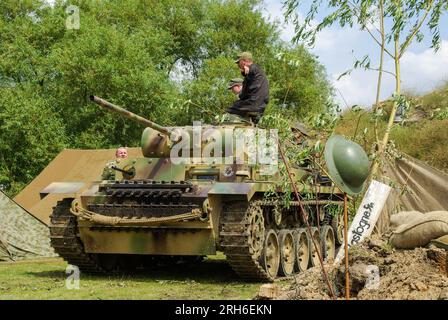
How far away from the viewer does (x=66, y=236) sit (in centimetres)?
1038

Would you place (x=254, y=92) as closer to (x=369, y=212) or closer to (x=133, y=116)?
(x=133, y=116)

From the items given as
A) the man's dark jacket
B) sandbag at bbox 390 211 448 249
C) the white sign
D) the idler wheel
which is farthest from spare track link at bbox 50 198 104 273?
sandbag at bbox 390 211 448 249

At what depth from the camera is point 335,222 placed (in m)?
14.4

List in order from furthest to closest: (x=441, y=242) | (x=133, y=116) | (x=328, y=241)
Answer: (x=328, y=241) → (x=133, y=116) → (x=441, y=242)

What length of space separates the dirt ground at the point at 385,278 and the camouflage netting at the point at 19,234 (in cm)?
791

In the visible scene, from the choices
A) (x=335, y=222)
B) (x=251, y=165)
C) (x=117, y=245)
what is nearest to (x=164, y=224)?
(x=117, y=245)

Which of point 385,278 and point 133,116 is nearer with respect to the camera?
point 385,278

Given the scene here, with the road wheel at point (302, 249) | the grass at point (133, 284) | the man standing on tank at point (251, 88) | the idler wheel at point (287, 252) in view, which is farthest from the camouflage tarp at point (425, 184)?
the grass at point (133, 284)

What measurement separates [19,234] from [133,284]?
197 inches

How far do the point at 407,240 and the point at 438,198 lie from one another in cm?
675

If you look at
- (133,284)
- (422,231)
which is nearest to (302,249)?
(133,284)

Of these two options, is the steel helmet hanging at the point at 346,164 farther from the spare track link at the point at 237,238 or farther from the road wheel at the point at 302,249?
the road wheel at the point at 302,249
